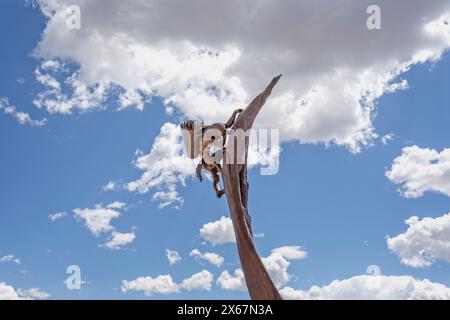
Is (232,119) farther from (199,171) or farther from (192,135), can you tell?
(199,171)

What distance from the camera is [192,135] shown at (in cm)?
1153

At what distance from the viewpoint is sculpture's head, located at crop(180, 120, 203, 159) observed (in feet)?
37.7

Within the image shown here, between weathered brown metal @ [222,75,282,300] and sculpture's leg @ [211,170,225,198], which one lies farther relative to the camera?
sculpture's leg @ [211,170,225,198]

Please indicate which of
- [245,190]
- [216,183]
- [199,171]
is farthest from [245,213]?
[199,171]

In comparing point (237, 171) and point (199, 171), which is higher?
point (199, 171)

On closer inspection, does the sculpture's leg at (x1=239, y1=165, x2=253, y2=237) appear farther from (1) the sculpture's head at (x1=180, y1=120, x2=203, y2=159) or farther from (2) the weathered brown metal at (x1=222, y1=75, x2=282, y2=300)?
(1) the sculpture's head at (x1=180, y1=120, x2=203, y2=159)

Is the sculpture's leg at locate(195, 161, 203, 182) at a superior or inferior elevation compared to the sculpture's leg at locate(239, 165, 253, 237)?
superior

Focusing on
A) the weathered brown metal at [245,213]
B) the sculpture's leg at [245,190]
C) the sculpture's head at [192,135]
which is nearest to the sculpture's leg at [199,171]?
the sculpture's head at [192,135]

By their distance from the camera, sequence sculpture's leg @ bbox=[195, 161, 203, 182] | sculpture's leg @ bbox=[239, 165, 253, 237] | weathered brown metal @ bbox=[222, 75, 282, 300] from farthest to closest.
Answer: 1. sculpture's leg @ bbox=[195, 161, 203, 182]
2. sculpture's leg @ bbox=[239, 165, 253, 237]
3. weathered brown metal @ bbox=[222, 75, 282, 300]

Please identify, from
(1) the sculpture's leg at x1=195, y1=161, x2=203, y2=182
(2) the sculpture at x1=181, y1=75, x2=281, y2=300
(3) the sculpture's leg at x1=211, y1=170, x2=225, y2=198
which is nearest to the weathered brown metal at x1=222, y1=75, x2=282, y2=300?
(2) the sculpture at x1=181, y1=75, x2=281, y2=300

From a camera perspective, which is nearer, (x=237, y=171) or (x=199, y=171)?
(x=237, y=171)

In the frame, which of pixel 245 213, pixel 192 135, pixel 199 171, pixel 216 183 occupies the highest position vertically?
pixel 192 135
